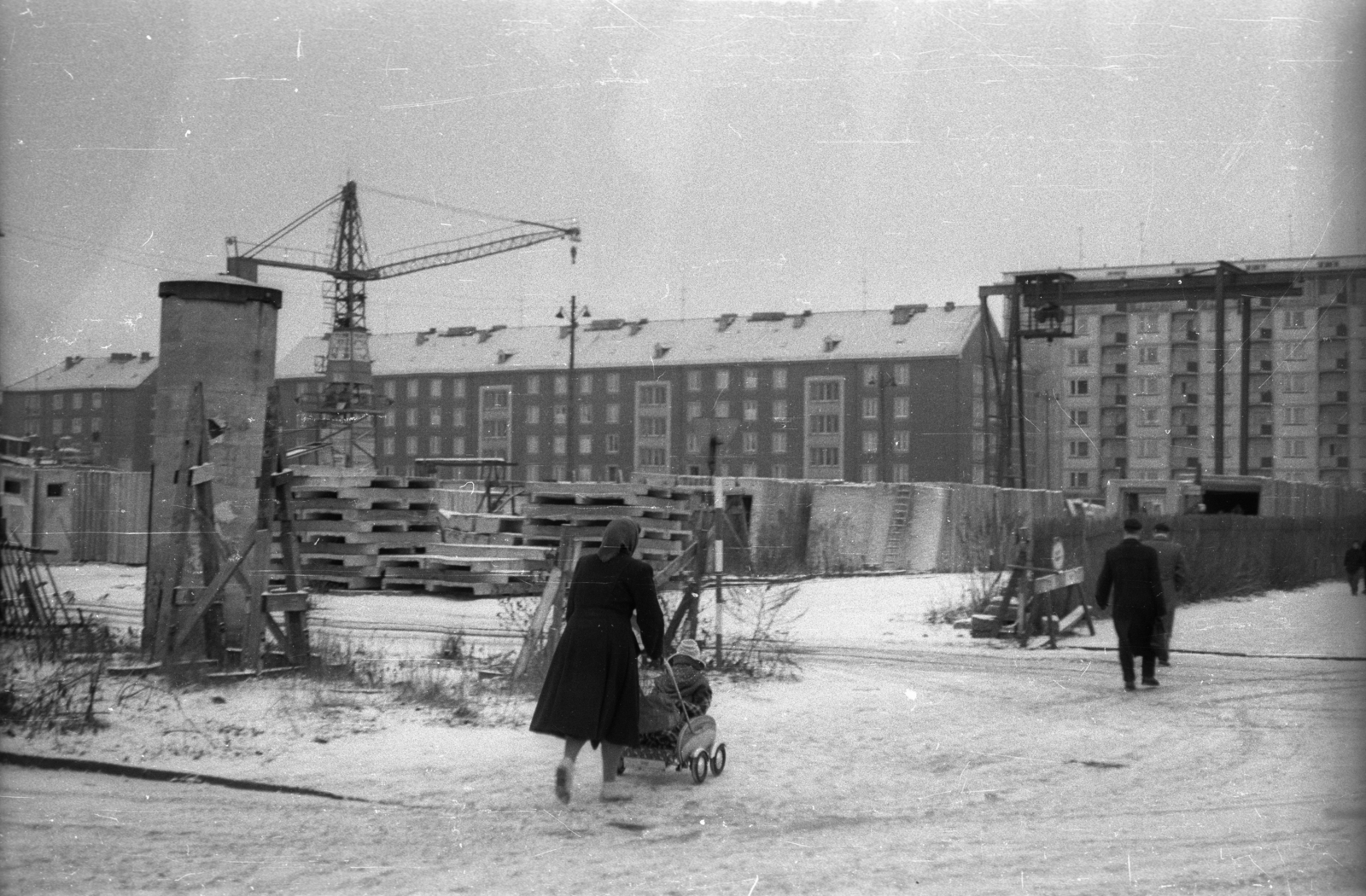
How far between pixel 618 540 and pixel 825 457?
61.3 meters

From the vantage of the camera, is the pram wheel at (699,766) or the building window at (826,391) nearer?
the pram wheel at (699,766)

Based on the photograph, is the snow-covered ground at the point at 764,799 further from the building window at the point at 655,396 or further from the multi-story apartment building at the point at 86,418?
the building window at the point at 655,396

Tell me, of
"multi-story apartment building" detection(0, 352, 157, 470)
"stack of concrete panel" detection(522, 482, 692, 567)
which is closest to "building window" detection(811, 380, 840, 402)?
"multi-story apartment building" detection(0, 352, 157, 470)

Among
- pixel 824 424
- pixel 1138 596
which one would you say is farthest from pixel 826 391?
pixel 1138 596

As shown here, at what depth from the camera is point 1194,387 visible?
141 feet

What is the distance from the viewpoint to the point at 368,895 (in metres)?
5.92

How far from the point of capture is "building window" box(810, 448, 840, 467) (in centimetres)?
6862

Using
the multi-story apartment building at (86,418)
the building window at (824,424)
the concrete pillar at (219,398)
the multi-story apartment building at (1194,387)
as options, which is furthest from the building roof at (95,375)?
the building window at (824,424)

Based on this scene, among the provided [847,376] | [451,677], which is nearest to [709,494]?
[451,677]

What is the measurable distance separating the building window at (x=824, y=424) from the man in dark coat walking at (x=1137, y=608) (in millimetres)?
55061

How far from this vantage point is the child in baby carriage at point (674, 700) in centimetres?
845

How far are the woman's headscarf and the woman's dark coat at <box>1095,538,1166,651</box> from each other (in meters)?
6.83

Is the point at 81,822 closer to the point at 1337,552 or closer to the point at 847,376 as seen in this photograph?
the point at 1337,552

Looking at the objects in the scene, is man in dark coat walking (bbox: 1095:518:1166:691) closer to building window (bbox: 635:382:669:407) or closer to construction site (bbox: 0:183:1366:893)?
construction site (bbox: 0:183:1366:893)
